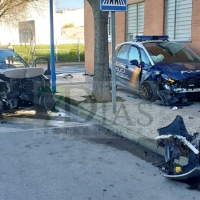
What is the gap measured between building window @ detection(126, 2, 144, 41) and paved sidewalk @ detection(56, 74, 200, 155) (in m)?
4.77

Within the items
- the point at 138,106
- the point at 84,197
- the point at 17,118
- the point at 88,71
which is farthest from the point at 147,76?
the point at 88,71

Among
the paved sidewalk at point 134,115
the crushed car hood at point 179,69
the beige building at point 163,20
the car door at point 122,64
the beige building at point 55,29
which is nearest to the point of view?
the paved sidewalk at point 134,115

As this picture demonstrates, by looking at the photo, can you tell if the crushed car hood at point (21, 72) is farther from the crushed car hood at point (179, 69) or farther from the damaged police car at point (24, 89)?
the crushed car hood at point (179, 69)

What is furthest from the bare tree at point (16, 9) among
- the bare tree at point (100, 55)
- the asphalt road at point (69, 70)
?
the bare tree at point (100, 55)

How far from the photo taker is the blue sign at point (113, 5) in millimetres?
7215

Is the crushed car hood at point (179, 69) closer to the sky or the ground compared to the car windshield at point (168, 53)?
closer to the ground

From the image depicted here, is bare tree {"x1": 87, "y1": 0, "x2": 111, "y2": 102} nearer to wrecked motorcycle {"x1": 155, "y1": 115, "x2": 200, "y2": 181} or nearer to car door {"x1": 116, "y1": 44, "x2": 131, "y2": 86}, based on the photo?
car door {"x1": 116, "y1": 44, "x2": 131, "y2": 86}

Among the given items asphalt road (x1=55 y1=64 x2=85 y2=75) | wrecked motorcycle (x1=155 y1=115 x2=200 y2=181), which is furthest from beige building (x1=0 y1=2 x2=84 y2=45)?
wrecked motorcycle (x1=155 y1=115 x2=200 y2=181)

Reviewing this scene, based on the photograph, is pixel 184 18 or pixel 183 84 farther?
pixel 184 18

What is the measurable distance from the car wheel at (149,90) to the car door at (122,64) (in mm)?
1061

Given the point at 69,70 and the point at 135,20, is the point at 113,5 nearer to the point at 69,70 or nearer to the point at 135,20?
the point at 135,20

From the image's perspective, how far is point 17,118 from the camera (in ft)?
27.0

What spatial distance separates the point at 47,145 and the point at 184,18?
7.73m

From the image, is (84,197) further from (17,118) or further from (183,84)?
(183,84)
